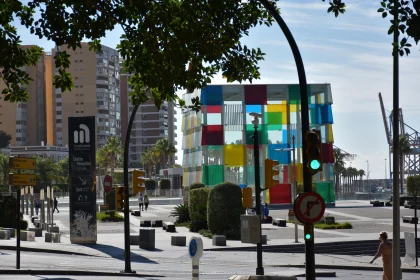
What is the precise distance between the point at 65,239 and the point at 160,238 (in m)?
4.86

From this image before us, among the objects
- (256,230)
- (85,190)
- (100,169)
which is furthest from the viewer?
(100,169)

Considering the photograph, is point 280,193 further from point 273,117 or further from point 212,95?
point 212,95

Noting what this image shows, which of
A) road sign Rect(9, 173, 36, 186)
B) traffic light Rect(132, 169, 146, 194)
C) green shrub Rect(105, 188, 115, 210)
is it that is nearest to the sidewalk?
traffic light Rect(132, 169, 146, 194)

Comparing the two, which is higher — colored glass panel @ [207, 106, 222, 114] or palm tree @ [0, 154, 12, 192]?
colored glass panel @ [207, 106, 222, 114]

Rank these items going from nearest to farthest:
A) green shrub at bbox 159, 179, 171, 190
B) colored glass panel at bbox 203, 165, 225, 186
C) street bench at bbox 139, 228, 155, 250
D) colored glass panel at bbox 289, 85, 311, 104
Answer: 1. street bench at bbox 139, 228, 155, 250
2. colored glass panel at bbox 203, 165, 225, 186
3. colored glass panel at bbox 289, 85, 311, 104
4. green shrub at bbox 159, 179, 171, 190

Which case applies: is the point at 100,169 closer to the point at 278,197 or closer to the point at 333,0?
the point at 278,197

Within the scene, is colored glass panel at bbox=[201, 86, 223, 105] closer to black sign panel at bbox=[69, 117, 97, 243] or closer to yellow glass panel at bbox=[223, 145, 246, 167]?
yellow glass panel at bbox=[223, 145, 246, 167]

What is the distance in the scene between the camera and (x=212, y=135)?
82125 mm

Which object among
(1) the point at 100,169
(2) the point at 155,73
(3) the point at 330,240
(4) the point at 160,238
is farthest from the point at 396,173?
(1) the point at 100,169

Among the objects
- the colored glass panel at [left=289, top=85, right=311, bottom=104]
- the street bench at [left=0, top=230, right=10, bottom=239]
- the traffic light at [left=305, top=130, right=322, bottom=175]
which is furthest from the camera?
the colored glass panel at [left=289, top=85, right=311, bottom=104]

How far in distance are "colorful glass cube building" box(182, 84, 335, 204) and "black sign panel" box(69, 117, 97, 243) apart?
3880cm

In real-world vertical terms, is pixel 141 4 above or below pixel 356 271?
above

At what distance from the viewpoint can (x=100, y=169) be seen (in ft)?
547

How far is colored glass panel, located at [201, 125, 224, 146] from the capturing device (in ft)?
267
